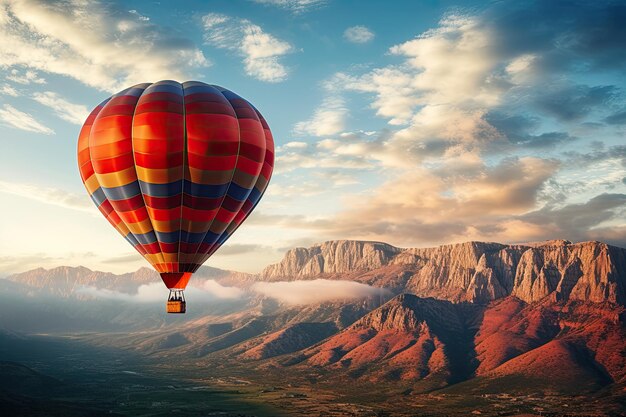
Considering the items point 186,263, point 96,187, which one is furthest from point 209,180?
point 96,187

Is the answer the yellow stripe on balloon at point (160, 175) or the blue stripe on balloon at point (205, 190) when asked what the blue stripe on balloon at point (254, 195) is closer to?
the blue stripe on balloon at point (205, 190)

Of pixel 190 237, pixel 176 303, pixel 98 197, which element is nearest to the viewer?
pixel 176 303

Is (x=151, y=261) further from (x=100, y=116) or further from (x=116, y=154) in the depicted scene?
(x=100, y=116)

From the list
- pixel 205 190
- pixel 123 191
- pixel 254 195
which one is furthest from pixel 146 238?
pixel 254 195

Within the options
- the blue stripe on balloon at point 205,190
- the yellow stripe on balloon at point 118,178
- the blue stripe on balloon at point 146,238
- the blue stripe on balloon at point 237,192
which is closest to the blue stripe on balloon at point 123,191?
the yellow stripe on balloon at point 118,178

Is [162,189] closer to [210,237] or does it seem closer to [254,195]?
[210,237]

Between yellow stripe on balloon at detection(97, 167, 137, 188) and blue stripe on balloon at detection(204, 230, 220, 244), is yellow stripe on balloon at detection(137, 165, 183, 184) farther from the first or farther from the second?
blue stripe on balloon at detection(204, 230, 220, 244)
